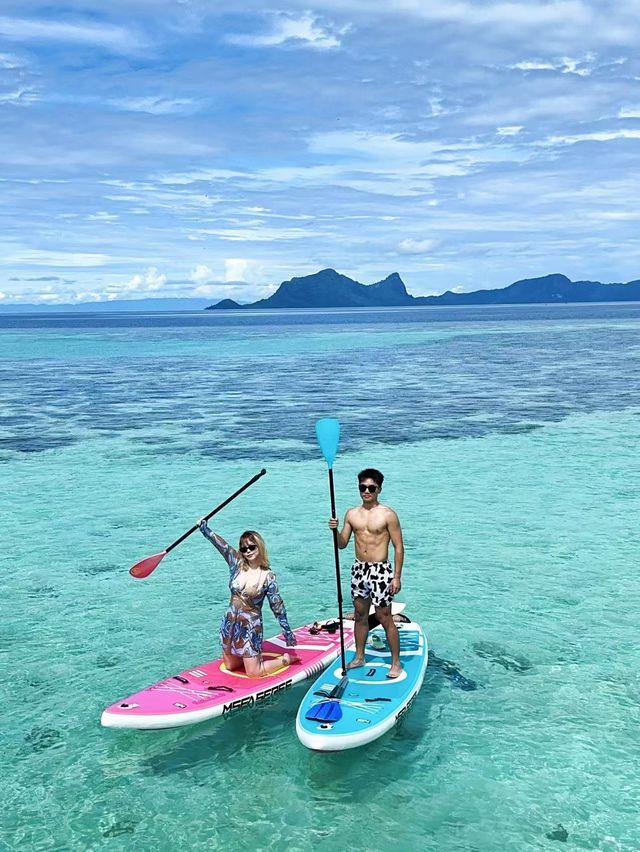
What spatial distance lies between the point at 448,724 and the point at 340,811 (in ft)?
7.19

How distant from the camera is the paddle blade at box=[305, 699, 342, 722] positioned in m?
9.51

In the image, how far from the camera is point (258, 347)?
9681 centimetres

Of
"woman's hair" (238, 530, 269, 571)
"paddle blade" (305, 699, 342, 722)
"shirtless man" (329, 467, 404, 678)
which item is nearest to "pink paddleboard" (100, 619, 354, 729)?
"paddle blade" (305, 699, 342, 722)

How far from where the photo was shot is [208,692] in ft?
33.8

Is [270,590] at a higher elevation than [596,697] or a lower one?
higher

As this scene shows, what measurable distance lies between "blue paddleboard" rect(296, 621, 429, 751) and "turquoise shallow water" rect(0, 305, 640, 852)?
0.53 meters

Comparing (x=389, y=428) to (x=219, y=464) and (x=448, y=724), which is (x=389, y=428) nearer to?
(x=219, y=464)

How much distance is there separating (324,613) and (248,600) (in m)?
4.26

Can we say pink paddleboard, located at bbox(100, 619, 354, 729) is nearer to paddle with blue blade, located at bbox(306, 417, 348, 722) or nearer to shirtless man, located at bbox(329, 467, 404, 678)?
paddle with blue blade, located at bbox(306, 417, 348, 722)

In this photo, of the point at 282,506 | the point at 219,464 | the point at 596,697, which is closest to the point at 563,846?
the point at 596,697

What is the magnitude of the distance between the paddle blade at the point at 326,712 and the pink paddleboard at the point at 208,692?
970 mm

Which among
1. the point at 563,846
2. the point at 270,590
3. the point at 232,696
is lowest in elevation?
the point at 563,846

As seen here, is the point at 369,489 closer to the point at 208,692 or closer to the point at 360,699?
the point at 360,699

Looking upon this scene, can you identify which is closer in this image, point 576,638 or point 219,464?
point 576,638
